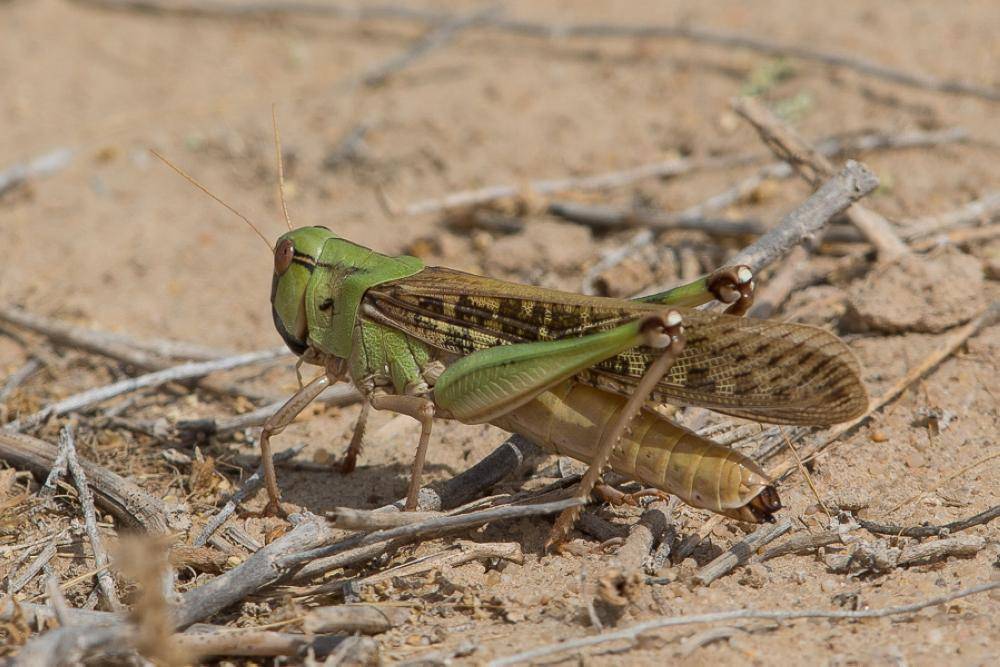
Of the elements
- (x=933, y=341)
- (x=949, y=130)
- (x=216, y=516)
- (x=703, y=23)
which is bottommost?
(x=216, y=516)

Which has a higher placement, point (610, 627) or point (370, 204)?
point (370, 204)

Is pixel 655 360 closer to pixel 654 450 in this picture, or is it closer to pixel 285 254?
pixel 654 450

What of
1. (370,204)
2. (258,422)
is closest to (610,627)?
(258,422)

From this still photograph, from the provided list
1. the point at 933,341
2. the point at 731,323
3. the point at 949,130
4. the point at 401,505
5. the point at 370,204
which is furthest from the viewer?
the point at 370,204

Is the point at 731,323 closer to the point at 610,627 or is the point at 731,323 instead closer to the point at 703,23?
the point at 610,627

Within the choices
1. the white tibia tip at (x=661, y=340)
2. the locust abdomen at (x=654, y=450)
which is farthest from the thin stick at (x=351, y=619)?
the white tibia tip at (x=661, y=340)

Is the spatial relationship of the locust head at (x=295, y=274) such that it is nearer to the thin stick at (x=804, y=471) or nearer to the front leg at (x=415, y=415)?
the front leg at (x=415, y=415)

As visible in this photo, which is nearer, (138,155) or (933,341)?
(933,341)

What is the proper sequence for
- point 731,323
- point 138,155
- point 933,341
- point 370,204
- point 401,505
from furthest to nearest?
1. point 138,155
2. point 370,204
3. point 933,341
4. point 401,505
5. point 731,323
